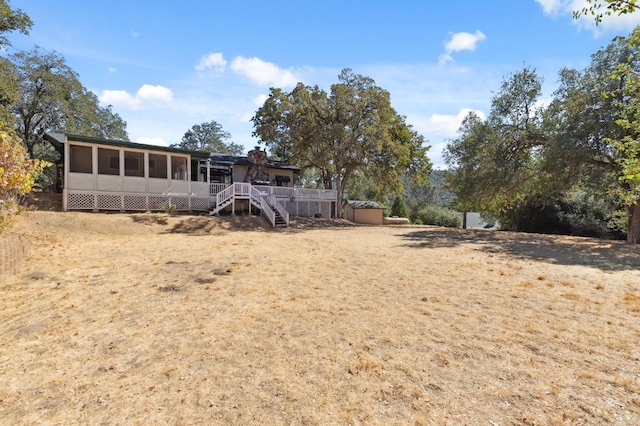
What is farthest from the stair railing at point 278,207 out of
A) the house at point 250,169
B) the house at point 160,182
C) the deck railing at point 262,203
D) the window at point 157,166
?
the window at point 157,166

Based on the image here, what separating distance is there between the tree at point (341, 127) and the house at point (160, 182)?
280 cm

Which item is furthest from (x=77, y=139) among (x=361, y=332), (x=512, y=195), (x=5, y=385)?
(x=512, y=195)

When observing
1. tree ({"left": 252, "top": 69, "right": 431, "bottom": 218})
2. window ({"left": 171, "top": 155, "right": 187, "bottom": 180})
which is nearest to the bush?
tree ({"left": 252, "top": 69, "right": 431, "bottom": 218})

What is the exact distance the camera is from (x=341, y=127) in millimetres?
22391

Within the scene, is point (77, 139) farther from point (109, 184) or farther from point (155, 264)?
point (155, 264)

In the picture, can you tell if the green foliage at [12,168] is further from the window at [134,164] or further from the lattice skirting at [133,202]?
the window at [134,164]

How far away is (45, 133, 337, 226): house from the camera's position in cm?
1614

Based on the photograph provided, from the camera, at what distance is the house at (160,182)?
16.1m

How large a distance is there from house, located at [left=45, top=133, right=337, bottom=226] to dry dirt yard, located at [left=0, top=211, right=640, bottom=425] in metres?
9.90

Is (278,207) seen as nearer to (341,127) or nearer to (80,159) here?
(341,127)

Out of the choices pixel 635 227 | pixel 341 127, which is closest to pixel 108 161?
pixel 341 127

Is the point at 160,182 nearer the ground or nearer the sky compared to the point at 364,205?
nearer the sky

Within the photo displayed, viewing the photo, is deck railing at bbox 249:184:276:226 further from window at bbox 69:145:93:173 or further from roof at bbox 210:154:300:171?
window at bbox 69:145:93:173

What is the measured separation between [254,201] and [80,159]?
400 inches
